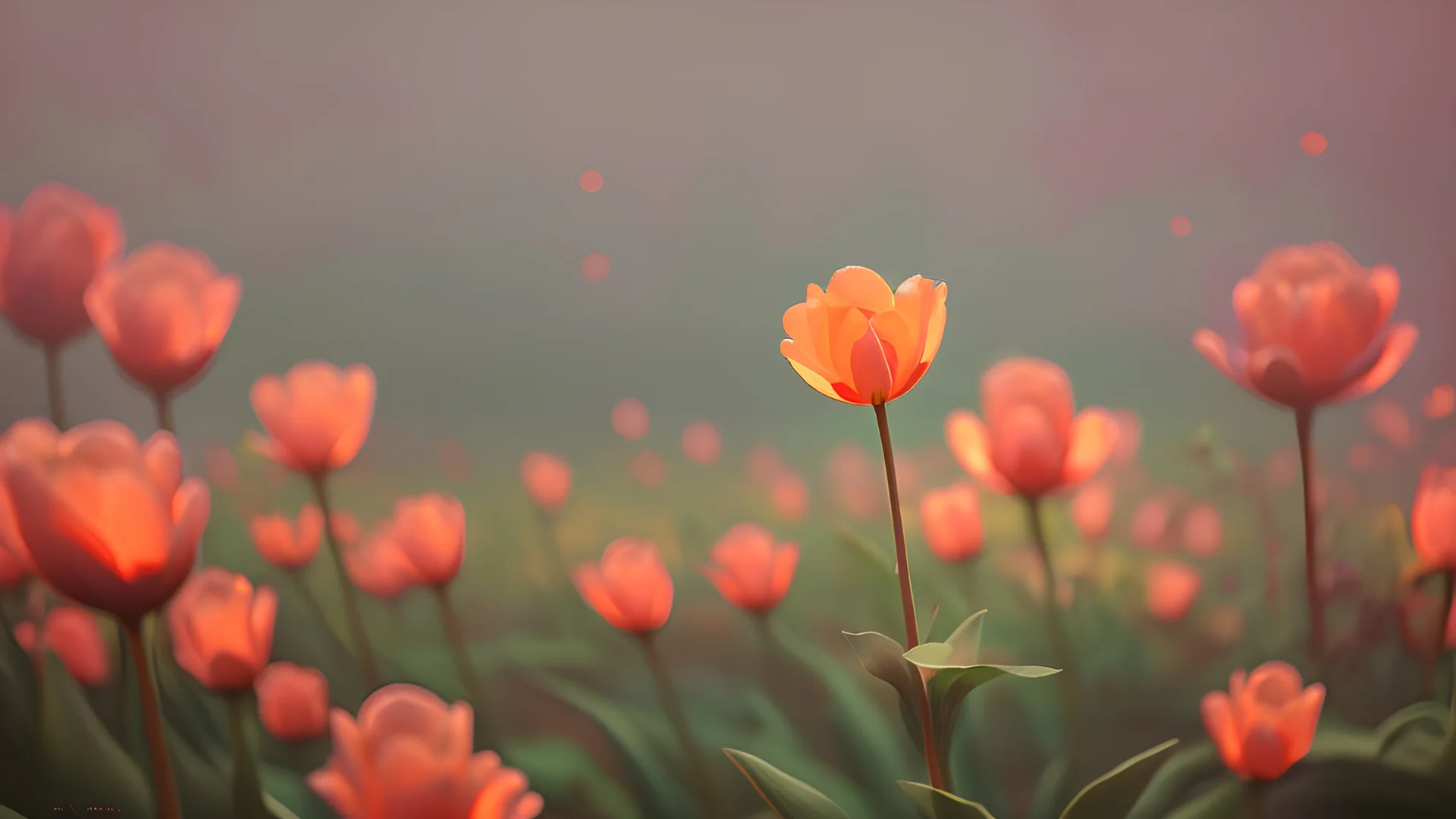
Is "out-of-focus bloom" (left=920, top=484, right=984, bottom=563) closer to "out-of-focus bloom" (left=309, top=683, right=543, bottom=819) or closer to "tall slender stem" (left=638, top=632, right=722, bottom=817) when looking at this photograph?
"tall slender stem" (left=638, top=632, right=722, bottom=817)

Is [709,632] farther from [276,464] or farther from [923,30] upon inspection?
[923,30]

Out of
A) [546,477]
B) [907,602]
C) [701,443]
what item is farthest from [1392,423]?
[546,477]

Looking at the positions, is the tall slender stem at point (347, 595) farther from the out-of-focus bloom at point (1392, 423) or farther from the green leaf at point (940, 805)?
the out-of-focus bloom at point (1392, 423)

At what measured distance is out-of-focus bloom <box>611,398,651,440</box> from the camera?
29.2 inches

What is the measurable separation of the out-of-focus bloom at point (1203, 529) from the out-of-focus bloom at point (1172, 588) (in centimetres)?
2

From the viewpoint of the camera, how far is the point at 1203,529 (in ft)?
2.46

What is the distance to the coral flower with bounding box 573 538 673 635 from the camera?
714mm

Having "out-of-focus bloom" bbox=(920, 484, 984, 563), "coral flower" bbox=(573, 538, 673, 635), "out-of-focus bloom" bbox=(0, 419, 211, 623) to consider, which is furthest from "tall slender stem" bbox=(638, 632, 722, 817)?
"out-of-focus bloom" bbox=(0, 419, 211, 623)

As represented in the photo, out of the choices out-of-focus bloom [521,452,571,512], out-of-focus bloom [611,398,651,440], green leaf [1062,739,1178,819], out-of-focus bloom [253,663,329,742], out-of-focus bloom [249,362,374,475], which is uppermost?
out-of-focus bloom [249,362,374,475]

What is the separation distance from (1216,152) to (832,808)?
0.66 m

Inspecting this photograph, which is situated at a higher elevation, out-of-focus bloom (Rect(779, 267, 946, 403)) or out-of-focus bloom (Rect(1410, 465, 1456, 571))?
out-of-focus bloom (Rect(779, 267, 946, 403))

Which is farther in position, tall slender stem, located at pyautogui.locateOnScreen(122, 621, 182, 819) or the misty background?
the misty background

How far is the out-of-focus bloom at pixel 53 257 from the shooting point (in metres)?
0.72

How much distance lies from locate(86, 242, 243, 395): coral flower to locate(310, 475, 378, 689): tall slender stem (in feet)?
0.47
